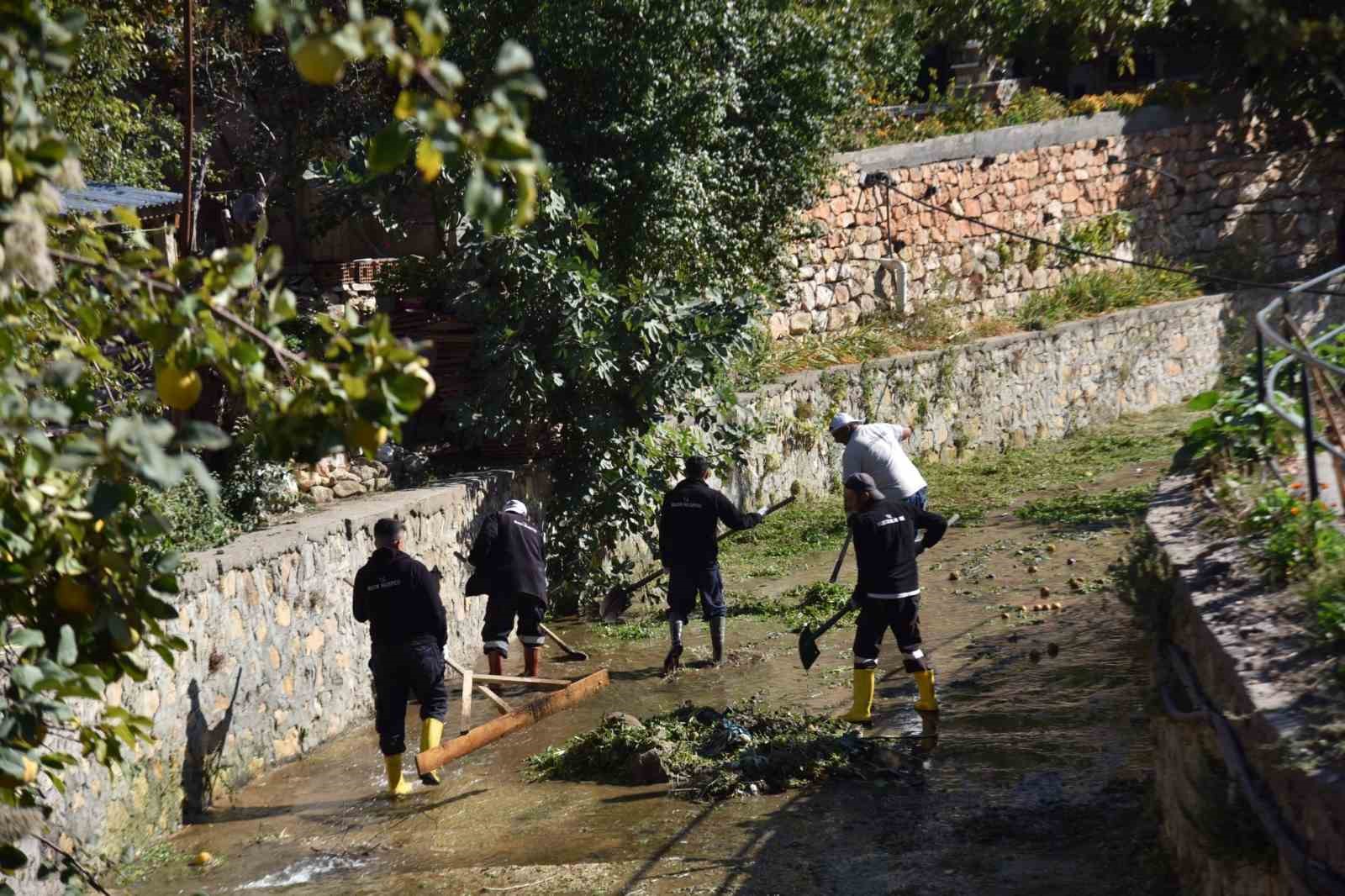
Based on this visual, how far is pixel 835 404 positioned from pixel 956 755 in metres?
9.60

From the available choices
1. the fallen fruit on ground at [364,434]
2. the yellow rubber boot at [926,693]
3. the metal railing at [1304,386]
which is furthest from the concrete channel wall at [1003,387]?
the fallen fruit on ground at [364,434]

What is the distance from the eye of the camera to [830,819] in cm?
803

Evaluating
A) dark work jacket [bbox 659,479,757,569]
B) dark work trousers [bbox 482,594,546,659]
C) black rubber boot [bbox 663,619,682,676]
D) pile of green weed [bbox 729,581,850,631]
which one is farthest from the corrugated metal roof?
pile of green weed [bbox 729,581,850,631]

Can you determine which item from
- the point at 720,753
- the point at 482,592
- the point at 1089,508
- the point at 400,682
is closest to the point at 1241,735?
the point at 720,753

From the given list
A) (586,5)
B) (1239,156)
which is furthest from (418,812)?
(1239,156)

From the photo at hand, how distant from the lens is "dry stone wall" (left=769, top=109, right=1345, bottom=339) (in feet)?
69.1

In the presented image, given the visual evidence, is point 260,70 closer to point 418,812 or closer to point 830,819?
point 418,812

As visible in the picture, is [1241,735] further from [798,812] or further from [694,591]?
[694,591]

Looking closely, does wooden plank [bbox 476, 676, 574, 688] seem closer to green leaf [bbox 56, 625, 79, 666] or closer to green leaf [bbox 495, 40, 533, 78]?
green leaf [bbox 56, 625, 79, 666]

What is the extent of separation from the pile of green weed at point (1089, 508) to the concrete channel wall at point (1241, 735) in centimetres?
803

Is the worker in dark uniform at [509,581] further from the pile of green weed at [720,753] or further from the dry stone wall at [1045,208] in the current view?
the dry stone wall at [1045,208]

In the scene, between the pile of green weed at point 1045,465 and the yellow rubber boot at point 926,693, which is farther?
the pile of green weed at point 1045,465

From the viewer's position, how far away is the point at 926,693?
963cm

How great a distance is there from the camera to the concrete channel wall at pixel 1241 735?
14.5 ft
